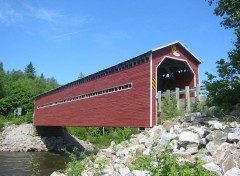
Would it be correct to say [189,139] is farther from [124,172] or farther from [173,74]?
[173,74]

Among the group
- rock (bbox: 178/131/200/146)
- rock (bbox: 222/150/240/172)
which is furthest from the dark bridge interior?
rock (bbox: 222/150/240/172)

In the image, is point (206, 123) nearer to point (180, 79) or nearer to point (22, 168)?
point (180, 79)

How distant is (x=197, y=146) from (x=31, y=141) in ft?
99.7

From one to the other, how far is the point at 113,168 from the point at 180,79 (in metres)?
10.3

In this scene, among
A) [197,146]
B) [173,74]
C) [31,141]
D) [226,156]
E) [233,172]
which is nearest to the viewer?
[233,172]

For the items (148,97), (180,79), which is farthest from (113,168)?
(180,79)

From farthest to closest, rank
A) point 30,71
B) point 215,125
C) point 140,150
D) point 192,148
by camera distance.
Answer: point 30,71 → point 140,150 → point 215,125 → point 192,148

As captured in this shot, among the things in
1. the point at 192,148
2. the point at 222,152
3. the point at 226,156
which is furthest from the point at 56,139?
the point at 226,156

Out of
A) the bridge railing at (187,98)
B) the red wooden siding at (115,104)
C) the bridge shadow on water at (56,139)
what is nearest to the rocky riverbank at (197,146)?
the bridge railing at (187,98)

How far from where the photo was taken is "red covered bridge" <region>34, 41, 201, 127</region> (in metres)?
15.0

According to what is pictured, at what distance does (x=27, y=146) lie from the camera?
112 ft

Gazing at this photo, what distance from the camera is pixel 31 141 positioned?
3547 cm

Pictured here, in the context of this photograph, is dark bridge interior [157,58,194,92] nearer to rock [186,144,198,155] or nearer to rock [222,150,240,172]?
rock [186,144,198,155]

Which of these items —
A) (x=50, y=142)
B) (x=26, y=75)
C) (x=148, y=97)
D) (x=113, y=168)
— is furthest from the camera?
(x=26, y=75)
